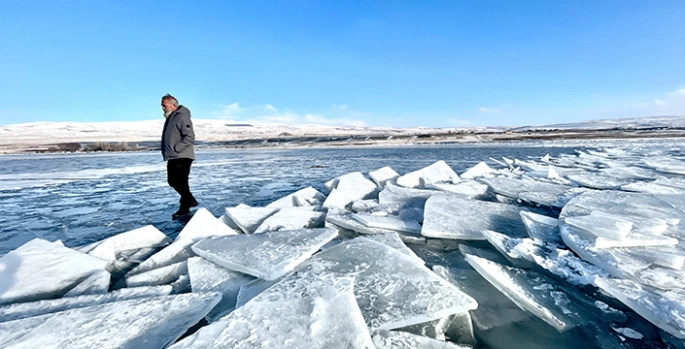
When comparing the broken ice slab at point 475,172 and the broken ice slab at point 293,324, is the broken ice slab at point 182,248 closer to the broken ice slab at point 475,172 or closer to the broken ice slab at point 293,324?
the broken ice slab at point 293,324

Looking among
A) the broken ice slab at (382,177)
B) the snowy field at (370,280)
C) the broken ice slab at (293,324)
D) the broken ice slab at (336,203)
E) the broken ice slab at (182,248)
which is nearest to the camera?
the broken ice slab at (293,324)

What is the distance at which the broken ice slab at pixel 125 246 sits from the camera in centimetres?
170

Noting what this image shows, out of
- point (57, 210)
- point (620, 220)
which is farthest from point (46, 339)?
Result: point (57, 210)

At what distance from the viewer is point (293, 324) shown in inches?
35.3

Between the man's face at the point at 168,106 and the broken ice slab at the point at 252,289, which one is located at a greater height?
the man's face at the point at 168,106

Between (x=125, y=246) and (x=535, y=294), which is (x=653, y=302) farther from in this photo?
(x=125, y=246)

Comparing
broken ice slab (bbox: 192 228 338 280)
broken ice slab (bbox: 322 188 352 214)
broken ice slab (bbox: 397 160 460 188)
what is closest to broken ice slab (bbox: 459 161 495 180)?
broken ice slab (bbox: 397 160 460 188)

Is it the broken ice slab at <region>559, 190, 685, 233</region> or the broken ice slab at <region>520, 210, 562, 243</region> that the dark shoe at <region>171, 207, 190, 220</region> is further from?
the broken ice slab at <region>559, 190, 685, 233</region>

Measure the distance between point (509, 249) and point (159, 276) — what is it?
180cm

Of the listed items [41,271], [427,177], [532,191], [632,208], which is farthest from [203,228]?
[632,208]

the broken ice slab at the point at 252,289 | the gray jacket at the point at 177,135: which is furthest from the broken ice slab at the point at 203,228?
the gray jacket at the point at 177,135

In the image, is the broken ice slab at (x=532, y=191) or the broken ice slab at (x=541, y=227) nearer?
the broken ice slab at (x=541, y=227)

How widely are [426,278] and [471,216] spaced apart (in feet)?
3.55

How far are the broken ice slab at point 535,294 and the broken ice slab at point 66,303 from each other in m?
1.39
